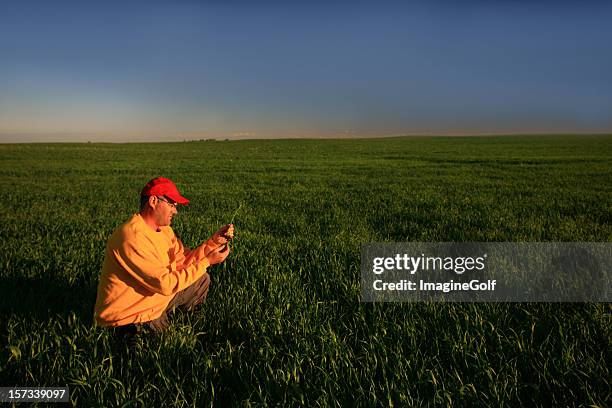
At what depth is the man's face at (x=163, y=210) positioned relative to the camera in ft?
10.5

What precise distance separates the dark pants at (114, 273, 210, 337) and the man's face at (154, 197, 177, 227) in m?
0.90

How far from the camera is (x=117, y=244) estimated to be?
299cm

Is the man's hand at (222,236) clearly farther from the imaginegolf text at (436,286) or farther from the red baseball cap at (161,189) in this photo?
the imaginegolf text at (436,286)

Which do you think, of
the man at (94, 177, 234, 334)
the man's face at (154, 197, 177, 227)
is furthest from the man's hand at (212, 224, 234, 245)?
the man's face at (154, 197, 177, 227)

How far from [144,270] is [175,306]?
0.95 metres

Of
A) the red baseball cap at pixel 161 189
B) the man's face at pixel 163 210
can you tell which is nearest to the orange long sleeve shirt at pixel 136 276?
the man's face at pixel 163 210

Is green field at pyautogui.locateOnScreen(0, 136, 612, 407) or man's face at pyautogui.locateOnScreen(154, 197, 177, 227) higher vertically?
man's face at pyautogui.locateOnScreen(154, 197, 177, 227)

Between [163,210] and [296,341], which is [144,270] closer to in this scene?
[163,210]

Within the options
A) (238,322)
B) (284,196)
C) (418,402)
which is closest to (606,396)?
(418,402)

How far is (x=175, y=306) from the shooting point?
148 inches

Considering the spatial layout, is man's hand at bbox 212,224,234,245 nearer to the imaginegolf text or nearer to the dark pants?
the dark pants

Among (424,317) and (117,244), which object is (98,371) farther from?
(424,317)

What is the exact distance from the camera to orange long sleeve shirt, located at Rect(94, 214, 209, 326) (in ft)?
9.73

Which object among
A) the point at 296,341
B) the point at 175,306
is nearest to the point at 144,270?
the point at 175,306
